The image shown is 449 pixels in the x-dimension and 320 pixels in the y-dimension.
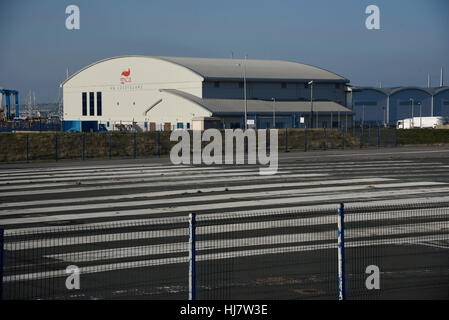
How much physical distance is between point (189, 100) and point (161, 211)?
54220mm

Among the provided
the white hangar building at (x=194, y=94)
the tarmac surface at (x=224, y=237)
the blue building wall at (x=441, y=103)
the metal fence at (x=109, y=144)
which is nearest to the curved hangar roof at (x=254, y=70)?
the white hangar building at (x=194, y=94)

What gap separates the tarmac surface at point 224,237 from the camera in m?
10.7

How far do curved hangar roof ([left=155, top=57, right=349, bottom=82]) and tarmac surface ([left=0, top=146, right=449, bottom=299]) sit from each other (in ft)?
172

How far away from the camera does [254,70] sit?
82.8 m

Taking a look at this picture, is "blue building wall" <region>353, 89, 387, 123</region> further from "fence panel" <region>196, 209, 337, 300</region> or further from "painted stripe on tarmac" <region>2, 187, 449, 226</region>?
"fence panel" <region>196, 209, 337, 300</region>

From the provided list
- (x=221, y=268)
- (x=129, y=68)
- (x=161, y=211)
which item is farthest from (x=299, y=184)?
(x=129, y=68)

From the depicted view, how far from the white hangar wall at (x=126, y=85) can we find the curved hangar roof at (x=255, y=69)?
5.10 feet

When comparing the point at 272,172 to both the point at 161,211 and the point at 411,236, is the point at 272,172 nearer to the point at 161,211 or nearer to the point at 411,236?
the point at 161,211

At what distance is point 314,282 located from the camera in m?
11.0

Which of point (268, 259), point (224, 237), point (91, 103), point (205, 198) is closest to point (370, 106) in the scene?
point (91, 103)

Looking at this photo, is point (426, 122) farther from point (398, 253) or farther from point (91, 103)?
point (398, 253)

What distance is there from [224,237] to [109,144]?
97.3 ft

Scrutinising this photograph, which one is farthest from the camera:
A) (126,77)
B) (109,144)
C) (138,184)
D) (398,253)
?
(126,77)

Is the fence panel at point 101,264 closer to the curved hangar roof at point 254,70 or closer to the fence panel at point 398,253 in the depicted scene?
the fence panel at point 398,253
